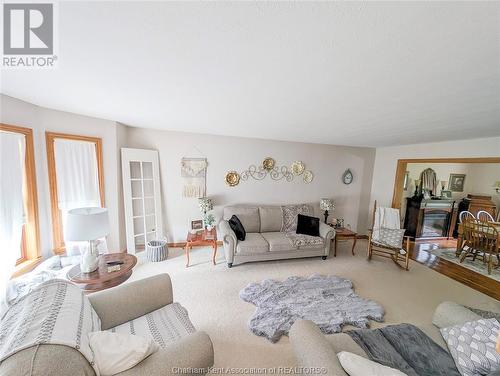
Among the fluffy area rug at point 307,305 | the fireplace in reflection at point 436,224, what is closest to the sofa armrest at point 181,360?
the fluffy area rug at point 307,305

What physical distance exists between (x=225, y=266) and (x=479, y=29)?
334 cm

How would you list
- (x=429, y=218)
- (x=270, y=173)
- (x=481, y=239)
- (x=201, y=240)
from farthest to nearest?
(x=429, y=218) < (x=270, y=173) < (x=481, y=239) < (x=201, y=240)

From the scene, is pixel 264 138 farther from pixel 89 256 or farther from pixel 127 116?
pixel 89 256

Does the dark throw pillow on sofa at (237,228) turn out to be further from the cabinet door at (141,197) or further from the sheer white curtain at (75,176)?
the sheer white curtain at (75,176)

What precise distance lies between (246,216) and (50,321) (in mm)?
2864

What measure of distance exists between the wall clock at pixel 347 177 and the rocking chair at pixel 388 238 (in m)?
0.83

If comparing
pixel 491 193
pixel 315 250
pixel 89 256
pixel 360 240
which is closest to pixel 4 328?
pixel 89 256

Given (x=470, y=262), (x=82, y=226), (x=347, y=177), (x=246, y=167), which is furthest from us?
(x=347, y=177)

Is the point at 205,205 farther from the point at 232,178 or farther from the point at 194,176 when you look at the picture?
the point at 232,178

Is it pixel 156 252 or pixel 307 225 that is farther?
pixel 307 225

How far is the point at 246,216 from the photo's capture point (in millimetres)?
3668

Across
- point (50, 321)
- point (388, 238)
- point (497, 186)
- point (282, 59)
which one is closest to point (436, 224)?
point (497, 186)

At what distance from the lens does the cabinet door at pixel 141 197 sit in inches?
126

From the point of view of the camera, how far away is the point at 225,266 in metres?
3.20
